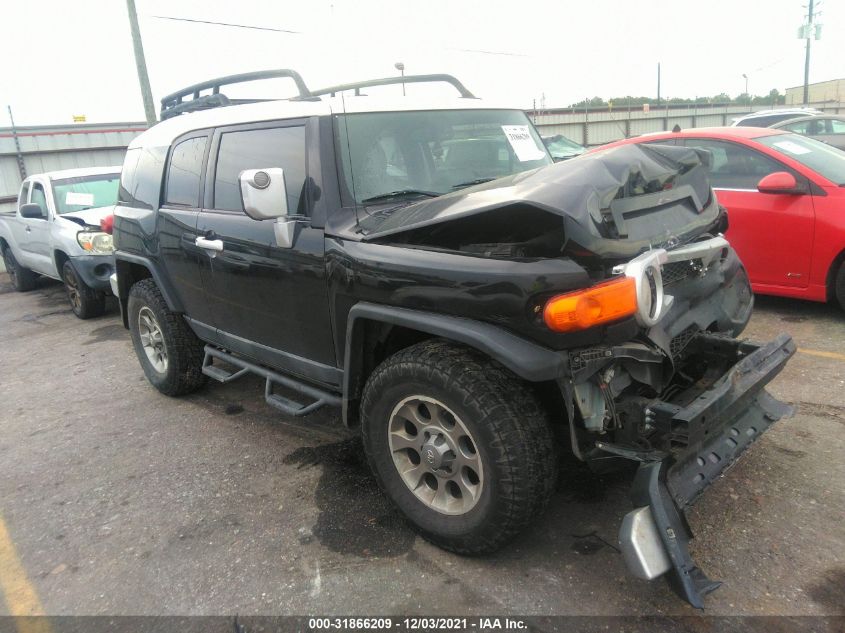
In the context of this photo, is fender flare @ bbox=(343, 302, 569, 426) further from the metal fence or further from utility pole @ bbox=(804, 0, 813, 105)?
utility pole @ bbox=(804, 0, 813, 105)

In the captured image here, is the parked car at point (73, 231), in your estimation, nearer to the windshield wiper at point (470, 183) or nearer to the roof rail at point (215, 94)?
the roof rail at point (215, 94)

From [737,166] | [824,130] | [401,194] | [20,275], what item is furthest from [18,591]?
[824,130]

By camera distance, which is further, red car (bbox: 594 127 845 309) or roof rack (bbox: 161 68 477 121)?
red car (bbox: 594 127 845 309)

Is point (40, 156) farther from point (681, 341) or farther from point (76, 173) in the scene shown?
point (681, 341)

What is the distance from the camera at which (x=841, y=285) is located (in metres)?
5.00

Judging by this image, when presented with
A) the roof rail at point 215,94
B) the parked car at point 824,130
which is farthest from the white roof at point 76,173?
the parked car at point 824,130

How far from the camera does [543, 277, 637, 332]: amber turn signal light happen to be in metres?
2.24

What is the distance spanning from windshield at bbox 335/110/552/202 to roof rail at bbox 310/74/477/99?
1.57 ft

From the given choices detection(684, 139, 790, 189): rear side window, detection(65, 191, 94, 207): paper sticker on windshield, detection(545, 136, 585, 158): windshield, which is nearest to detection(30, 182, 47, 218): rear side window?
detection(65, 191, 94, 207): paper sticker on windshield

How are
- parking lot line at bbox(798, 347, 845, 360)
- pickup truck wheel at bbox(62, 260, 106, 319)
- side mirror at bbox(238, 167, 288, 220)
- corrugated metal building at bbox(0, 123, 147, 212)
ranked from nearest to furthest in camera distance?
1. side mirror at bbox(238, 167, 288, 220)
2. parking lot line at bbox(798, 347, 845, 360)
3. pickup truck wheel at bbox(62, 260, 106, 319)
4. corrugated metal building at bbox(0, 123, 147, 212)

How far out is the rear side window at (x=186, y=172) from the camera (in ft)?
13.1

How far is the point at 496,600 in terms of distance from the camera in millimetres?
2486

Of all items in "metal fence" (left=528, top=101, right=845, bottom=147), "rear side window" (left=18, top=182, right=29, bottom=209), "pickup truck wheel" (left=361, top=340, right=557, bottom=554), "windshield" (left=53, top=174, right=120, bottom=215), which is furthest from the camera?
"metal fence" (left=528, top=101, right=845, bottom=147)

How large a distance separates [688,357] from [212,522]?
254 cm
